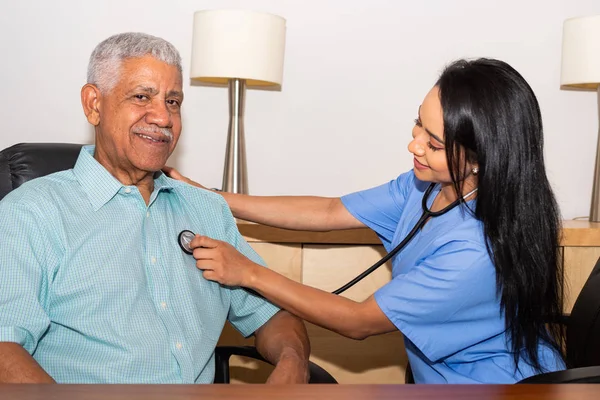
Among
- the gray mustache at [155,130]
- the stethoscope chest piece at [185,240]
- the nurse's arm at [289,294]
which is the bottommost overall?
the nurse's arm at [289,294]

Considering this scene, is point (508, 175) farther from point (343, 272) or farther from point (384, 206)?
point (343, 272)

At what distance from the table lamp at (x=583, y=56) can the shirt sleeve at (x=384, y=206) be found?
1.00m

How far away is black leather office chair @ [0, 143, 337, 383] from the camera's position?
1.84 metres

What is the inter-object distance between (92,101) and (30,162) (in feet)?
0.81

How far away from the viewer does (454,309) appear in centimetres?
168

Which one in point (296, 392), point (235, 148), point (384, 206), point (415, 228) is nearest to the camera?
point (296, 392)

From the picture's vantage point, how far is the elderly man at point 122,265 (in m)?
1.52

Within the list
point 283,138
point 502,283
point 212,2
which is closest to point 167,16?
point 212,2

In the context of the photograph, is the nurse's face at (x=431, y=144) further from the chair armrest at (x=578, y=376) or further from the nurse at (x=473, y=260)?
the chair armrest at (x=578, y=376)

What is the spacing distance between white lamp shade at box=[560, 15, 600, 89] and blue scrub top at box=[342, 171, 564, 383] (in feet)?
4.13

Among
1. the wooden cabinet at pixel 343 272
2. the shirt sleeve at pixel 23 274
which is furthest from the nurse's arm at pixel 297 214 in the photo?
the shirt sleeve at pixel 23 274

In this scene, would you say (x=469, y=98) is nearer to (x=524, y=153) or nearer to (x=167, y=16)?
(x=524, y=153)

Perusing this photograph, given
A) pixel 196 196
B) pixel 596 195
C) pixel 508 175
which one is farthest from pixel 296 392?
pixel 596 195

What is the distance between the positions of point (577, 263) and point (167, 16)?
156 centimetres
